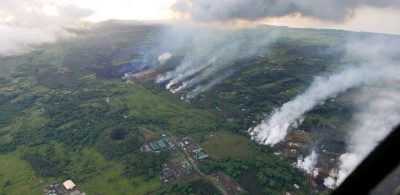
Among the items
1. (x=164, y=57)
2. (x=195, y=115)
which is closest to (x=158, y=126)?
(x=195, y=115)

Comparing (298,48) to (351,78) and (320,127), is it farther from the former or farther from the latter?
(320,127)

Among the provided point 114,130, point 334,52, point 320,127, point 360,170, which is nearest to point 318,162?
point 320,127

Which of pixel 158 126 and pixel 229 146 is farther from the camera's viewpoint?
pixel 158 126

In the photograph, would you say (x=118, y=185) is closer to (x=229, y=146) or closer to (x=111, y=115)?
(x=229, y=146)

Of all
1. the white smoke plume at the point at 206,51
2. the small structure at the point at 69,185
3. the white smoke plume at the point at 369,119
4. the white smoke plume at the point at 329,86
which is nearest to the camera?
the white smoke plume at the point at 369,119

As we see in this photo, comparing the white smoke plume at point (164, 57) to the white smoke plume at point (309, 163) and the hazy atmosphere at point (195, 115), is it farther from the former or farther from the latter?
the white smoke plume at point (309, 163)

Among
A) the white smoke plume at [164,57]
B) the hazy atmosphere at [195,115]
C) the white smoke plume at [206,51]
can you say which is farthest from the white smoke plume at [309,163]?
the white smoke plume at [164,57]

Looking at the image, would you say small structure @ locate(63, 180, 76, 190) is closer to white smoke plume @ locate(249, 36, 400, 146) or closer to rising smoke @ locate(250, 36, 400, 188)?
rising smoke @ locate(250, 36, 400, 188)
